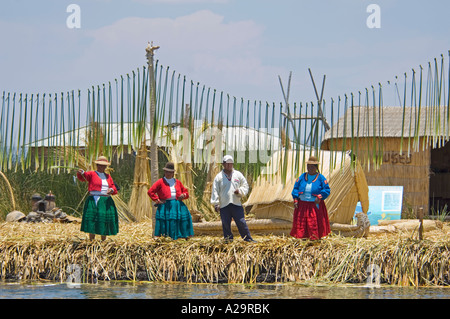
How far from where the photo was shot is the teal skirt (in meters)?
9.45

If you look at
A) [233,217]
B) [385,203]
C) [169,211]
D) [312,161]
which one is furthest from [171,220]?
[385,203]

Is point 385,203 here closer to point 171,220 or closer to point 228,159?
point 228,159

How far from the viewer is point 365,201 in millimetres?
11172

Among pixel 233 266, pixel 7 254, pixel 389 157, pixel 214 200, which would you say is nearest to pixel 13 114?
pixel 7 254

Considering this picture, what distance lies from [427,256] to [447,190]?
471 inches

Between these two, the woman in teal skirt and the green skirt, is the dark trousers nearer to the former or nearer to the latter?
the woman in teal skirt

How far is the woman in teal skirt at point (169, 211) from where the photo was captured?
9.45m

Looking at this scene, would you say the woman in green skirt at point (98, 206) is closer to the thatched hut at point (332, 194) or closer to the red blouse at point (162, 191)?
the red blouse at point (162, 191)

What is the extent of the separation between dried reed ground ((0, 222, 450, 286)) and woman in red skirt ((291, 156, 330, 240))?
0.72 feet

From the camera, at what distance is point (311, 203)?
362 inches
